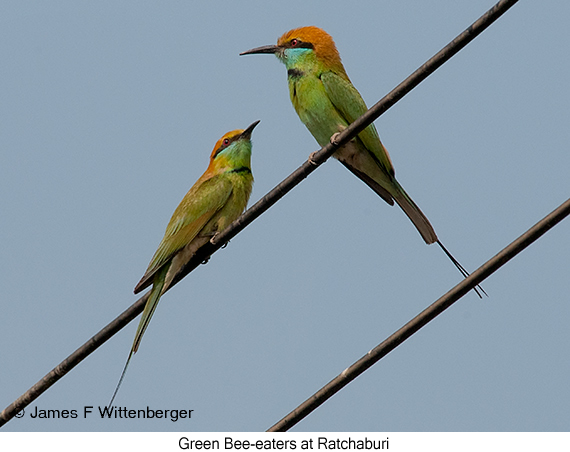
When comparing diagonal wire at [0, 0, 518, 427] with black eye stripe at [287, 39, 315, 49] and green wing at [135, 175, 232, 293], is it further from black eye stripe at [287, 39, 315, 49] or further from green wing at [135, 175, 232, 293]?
black eye stripe at [287, 39, 315, 49]

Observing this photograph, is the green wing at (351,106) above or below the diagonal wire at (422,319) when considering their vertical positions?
above

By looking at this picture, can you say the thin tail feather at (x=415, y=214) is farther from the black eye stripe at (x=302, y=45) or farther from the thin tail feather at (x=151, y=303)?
the thin tail feather at (x=151, y=303)

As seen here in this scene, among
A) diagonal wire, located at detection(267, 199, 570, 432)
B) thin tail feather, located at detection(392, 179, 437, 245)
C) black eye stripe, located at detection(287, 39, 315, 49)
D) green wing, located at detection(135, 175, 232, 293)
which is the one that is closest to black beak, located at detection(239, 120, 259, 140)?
green wing, located at detection(135, 175, 232, 293)

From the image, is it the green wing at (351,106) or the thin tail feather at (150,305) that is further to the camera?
the green wing at (351,106)

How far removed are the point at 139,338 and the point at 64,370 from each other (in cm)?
89

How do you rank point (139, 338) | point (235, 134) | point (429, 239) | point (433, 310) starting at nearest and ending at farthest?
1. point (433, 310)
2. point (139, 338)
3. point (429, 239)
4. point (235, 134)

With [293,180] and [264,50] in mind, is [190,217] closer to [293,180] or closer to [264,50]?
[264,50]

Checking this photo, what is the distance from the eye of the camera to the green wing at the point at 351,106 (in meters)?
4.46

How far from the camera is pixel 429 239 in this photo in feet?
13.9

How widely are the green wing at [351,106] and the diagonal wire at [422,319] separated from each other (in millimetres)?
2180

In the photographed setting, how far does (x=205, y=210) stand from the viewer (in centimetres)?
457

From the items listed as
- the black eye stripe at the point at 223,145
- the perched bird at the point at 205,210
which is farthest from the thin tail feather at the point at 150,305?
the black eye stripe at the point at 223,145
